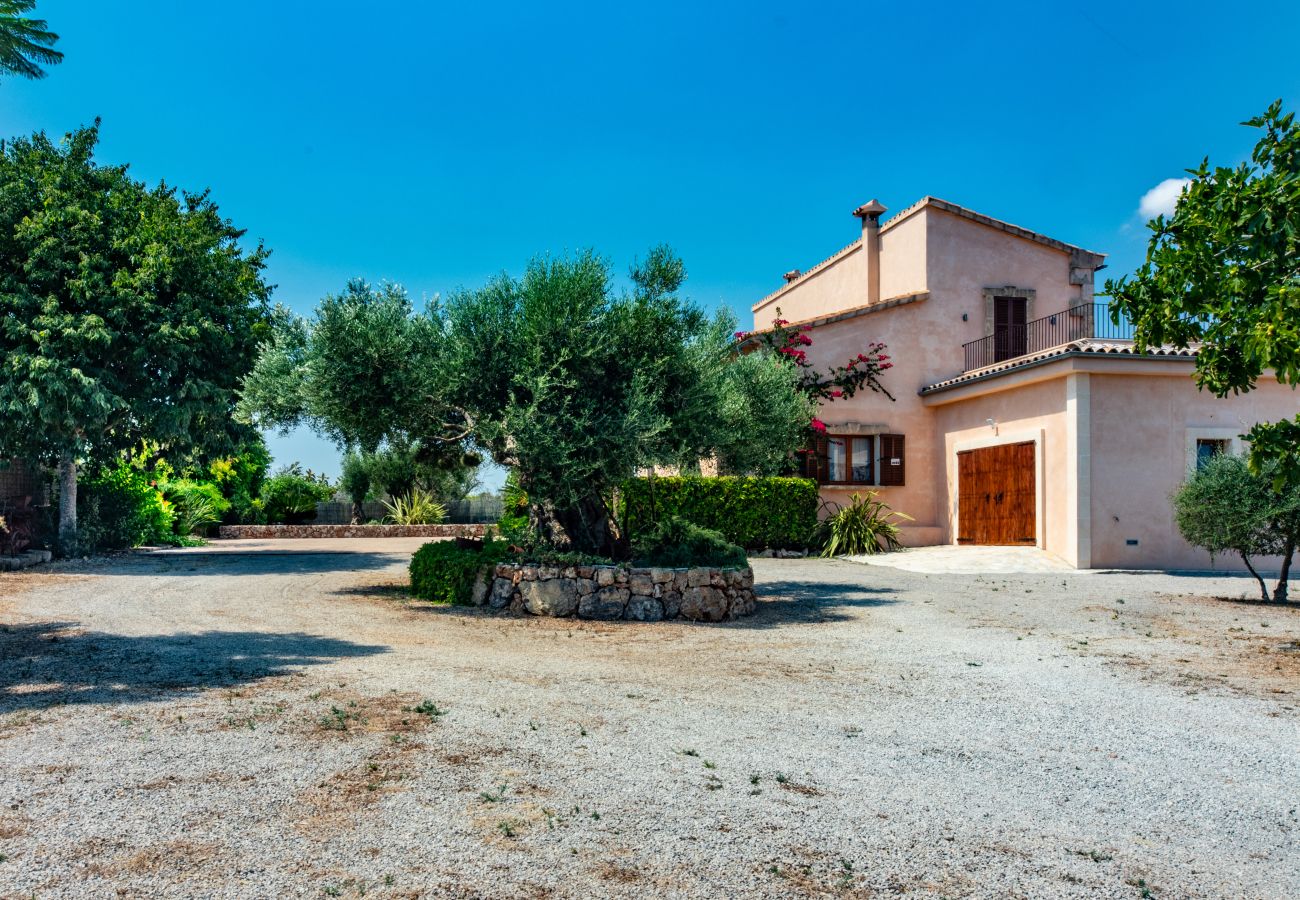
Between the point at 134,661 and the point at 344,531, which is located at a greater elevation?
the point at 344,531

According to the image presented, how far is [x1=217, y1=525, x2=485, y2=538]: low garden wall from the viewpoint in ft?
87.7

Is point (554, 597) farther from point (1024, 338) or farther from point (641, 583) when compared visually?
point (1024, 338)

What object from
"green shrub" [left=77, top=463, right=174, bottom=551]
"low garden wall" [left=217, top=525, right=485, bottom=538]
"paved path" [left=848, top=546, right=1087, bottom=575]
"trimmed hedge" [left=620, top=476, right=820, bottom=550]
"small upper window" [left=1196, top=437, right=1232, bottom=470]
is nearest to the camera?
"paved path" [left=848, top=546, right=1087, bottom=575]

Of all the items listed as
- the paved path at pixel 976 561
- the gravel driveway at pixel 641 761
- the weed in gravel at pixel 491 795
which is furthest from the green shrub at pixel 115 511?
the weed in gravel at pixel 491 795

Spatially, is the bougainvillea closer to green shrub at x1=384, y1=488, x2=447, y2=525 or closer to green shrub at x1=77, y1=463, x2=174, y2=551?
green shrub at x1=384, y1=488, x2=447, y2=525

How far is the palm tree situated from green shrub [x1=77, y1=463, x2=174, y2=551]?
374 inches

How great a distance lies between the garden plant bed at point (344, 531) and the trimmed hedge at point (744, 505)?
902 centimetres

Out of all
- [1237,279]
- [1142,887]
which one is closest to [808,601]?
[1237,279]

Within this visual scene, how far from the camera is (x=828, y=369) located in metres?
21.6

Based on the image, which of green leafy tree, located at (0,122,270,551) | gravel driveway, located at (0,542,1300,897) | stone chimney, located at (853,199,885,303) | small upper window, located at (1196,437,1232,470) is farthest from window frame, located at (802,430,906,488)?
green leafy tree, located at (0,122,270,551)

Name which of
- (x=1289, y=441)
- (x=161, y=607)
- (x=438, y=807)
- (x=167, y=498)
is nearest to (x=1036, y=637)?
(x=1289, y=441)

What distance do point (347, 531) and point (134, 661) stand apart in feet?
67.2

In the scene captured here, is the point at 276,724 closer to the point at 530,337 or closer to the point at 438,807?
the point at 438,807

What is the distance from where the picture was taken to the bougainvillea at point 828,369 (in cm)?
2119
